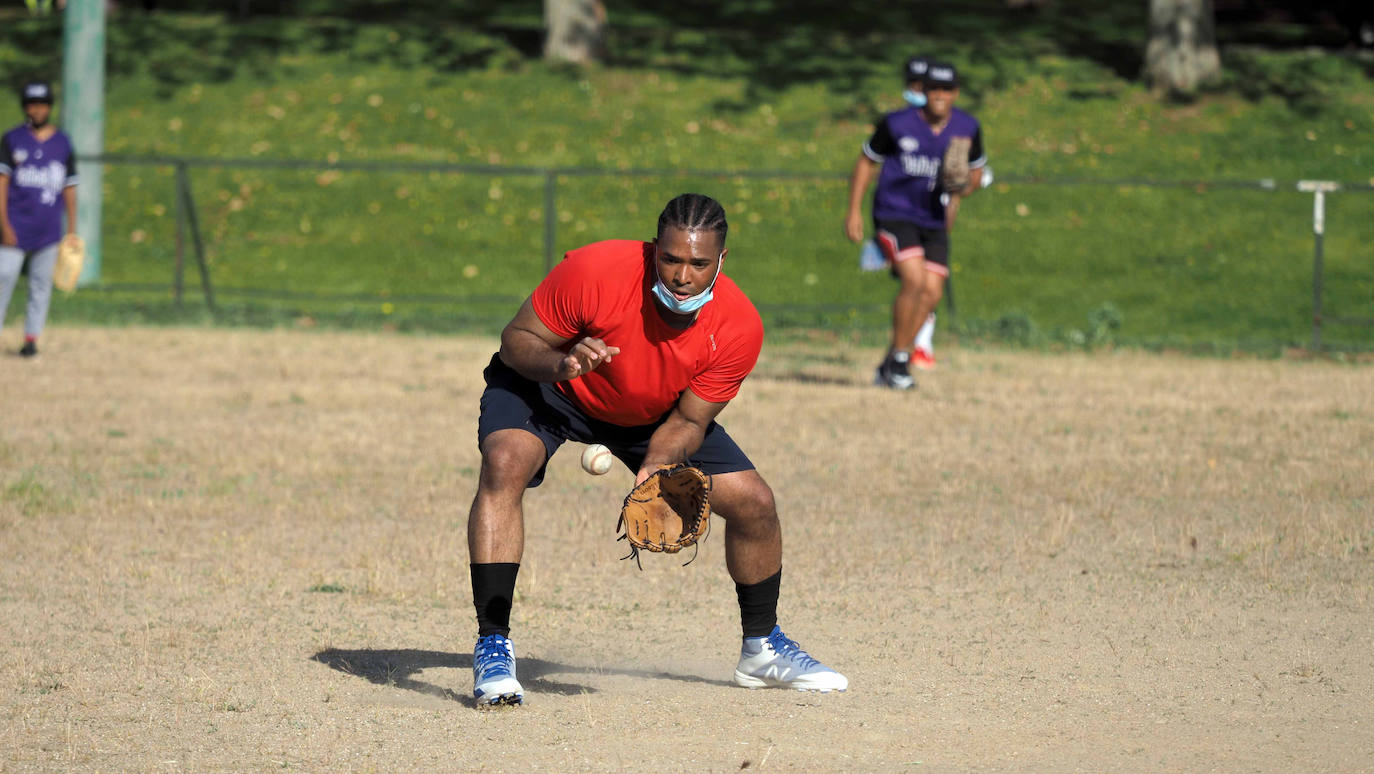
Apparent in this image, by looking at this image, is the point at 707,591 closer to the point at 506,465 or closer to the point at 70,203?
the point at 506,465

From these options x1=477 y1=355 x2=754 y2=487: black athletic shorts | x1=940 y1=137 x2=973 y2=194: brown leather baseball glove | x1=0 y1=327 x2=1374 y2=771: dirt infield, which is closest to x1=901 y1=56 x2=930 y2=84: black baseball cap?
x1=940 y1=137 x2=973 y2=194: brown leather baseball glove

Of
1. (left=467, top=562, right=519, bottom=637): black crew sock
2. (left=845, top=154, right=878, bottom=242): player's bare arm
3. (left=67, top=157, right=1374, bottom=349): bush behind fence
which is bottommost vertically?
(left=67, top=157, right=1374, bottom=349): bush behind fence

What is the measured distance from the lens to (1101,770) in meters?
4.62

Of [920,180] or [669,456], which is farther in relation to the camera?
[920,180]

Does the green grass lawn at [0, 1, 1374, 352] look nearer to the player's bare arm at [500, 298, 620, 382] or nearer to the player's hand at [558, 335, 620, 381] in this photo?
the player's bare arm at [500, 298, 620, 382]

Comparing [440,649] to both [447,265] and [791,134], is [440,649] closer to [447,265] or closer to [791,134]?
[447,265]

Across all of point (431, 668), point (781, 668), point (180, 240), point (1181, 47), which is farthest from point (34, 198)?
point (1181, 47)

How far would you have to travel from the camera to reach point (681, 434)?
17.6ft

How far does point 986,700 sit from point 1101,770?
0.82 meters

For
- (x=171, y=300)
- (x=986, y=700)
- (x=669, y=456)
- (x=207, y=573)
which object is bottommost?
(x=171, y=300)

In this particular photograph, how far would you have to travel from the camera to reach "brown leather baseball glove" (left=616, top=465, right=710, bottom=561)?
17.4 ft

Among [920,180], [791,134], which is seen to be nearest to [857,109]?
[791,134]

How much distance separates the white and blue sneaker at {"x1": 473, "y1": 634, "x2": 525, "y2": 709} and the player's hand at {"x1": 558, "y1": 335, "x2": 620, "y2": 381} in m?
0.95

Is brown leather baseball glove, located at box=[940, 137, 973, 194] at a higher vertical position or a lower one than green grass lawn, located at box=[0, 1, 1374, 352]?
higher
